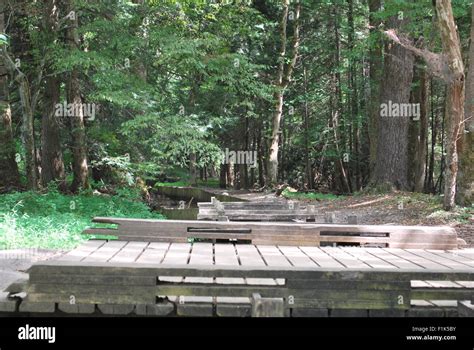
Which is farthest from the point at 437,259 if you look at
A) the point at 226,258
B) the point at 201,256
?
the point at 201,256

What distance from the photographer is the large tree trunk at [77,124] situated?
17.2m

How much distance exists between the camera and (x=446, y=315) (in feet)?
14.8

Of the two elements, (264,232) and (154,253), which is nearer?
(154,253)

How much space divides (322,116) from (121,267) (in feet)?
101

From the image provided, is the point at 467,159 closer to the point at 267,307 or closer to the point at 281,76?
the point at 267,307

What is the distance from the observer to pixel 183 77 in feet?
66.1

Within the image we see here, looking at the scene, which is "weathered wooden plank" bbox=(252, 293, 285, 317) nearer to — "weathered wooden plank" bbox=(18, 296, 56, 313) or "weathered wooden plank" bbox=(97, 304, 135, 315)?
"weathered wooden plank" bbox=(97, 304, 135, 315)

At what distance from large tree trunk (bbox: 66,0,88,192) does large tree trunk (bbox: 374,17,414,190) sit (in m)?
10.8

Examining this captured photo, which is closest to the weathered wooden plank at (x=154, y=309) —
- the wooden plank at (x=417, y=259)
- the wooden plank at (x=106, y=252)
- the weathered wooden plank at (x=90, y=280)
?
the weathered wooden plank at (x=90, y=280)

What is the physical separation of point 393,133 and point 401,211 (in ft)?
21.0

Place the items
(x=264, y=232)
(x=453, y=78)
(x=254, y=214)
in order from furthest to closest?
(x=453, y=78) → (x=254, y=214) → (x=264, y=232)

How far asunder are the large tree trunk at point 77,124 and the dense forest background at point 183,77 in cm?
5

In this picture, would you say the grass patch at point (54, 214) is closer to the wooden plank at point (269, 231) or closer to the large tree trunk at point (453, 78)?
the wooden plank at point (269, 231)
